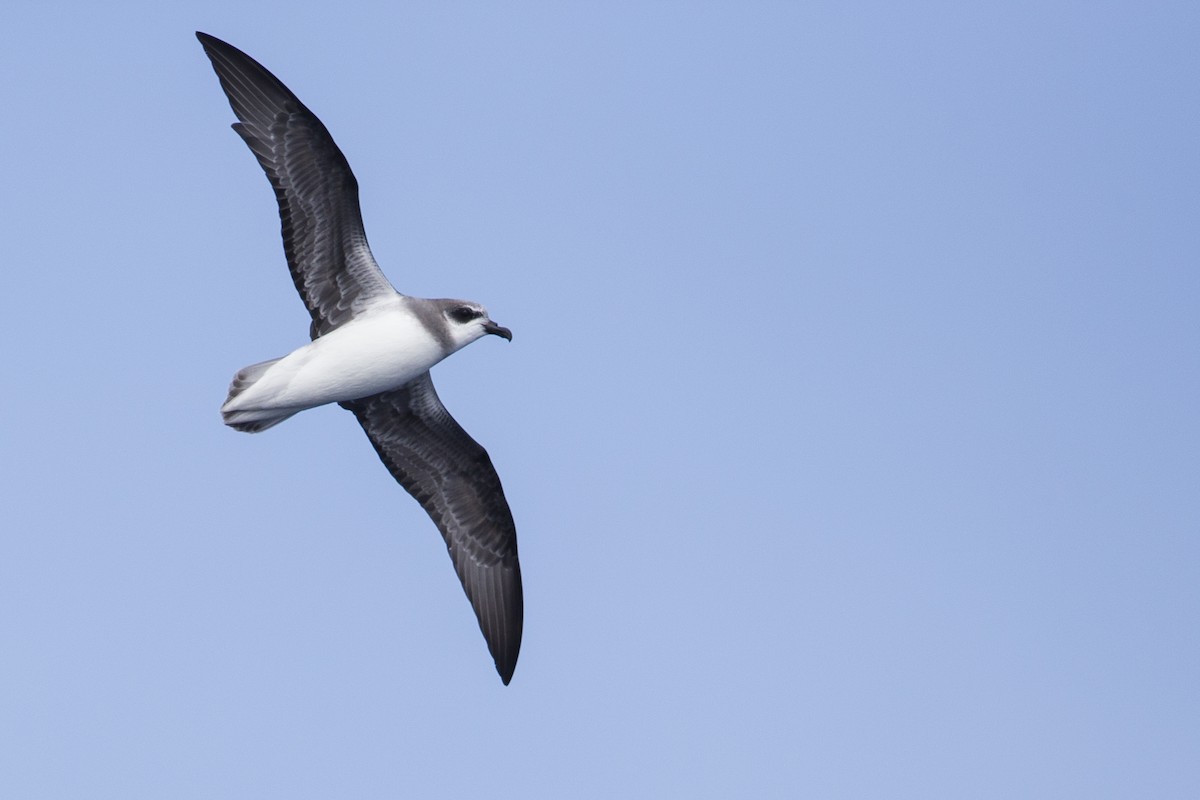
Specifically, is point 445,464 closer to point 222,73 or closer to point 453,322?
point 453,322

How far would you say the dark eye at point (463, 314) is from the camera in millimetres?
18109

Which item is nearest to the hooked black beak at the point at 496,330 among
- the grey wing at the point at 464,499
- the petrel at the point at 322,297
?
the petrel at the point at 322,297

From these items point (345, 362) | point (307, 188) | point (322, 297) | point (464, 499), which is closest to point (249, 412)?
point (345, 362)

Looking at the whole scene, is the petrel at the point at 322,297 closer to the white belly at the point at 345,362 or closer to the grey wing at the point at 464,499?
the white belly at the point at 345,362

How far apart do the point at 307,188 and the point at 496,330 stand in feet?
8.74

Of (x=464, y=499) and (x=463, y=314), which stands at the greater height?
(x=463, y=314)

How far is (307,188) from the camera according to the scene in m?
17.9

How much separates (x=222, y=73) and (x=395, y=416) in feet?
15.0

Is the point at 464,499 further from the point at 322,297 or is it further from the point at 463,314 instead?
the point at 322,297

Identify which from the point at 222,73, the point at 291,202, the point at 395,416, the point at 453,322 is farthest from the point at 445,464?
the point at 222,73

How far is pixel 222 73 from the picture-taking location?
58.9 feet

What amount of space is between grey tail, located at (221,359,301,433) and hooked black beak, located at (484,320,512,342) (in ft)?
7.84

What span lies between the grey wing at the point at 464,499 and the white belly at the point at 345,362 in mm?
1539

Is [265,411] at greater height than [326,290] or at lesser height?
lesser
